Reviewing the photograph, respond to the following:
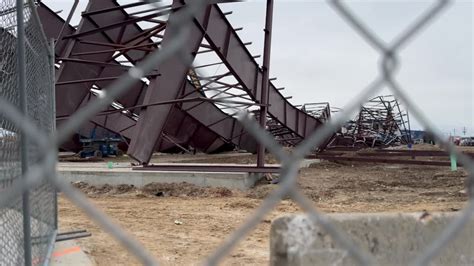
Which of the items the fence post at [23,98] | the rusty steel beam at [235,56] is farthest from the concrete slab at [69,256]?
the rusty steel beam at [235,56]

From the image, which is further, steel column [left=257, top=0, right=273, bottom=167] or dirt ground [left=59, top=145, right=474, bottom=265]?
steel column [left=257, top=0, right=273, bottom=167]

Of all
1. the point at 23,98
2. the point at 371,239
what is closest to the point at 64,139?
the point at 371,239

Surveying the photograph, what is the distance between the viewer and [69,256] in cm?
497

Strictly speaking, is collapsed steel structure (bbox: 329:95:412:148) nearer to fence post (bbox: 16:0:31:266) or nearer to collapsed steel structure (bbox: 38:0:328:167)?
collapsed steel structure (bbox: 38:0:328:167)

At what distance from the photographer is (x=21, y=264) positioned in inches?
122

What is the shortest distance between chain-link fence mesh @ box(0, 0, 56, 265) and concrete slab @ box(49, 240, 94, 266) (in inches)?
11.0

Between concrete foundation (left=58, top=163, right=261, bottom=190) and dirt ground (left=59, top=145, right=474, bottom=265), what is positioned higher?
concrete foundation (left=58, top=163, right=261, bottom=190)

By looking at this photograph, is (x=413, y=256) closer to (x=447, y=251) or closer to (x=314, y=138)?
(x=447, y=251)

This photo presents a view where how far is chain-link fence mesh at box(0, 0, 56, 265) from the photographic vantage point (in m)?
2.78

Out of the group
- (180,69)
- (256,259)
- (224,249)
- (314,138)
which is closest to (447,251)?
(314,138)

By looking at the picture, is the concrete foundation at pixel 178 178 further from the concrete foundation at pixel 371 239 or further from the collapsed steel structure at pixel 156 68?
the concrete foundation at pixel 371 239

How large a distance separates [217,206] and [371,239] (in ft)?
26.2

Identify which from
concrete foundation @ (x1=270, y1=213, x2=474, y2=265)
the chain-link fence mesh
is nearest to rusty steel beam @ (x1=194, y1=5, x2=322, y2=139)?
the chain-link fence mesh

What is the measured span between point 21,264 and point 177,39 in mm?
2736
